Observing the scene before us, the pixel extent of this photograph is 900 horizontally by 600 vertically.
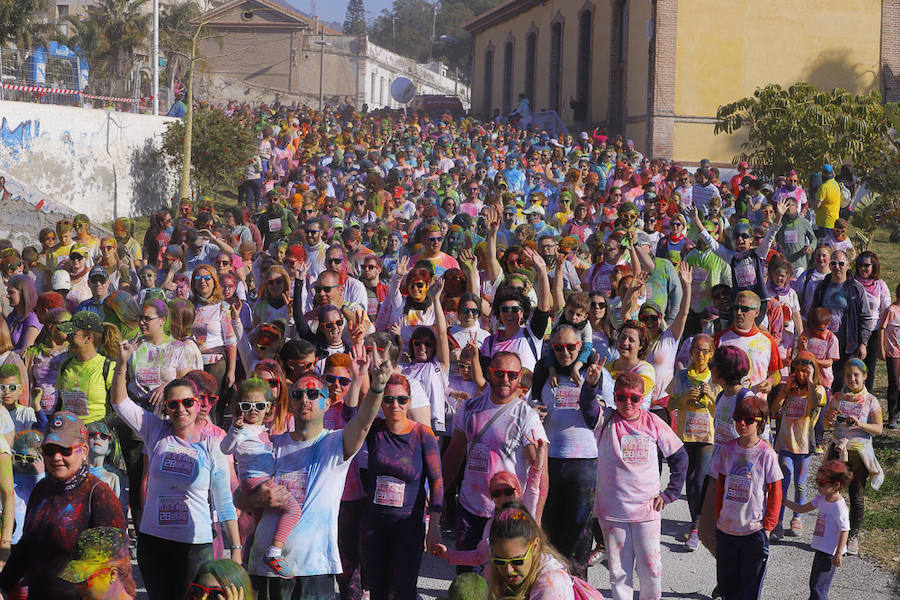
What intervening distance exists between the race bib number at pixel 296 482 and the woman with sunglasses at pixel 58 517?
74 cm

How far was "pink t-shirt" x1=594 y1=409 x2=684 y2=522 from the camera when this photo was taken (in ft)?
21.3

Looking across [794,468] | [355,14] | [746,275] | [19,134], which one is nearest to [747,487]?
[794,468]

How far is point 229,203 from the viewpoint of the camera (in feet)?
101

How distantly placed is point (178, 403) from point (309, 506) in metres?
0.86

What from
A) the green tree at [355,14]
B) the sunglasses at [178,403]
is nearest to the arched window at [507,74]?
the sunglasses at [178,403]

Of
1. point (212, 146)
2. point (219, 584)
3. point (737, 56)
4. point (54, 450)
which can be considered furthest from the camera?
point (737, 56)

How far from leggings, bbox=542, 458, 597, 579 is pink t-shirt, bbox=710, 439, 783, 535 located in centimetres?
75

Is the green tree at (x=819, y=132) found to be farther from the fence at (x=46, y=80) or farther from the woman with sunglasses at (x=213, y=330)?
the woman with sunglasses at (x=213, y=330)

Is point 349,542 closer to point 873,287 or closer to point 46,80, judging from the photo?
point 873,287

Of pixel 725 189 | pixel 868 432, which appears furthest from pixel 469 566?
pixel 725 189

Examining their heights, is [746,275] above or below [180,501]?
above

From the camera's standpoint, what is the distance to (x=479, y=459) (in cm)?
623

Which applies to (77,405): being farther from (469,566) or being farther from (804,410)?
(804,410)

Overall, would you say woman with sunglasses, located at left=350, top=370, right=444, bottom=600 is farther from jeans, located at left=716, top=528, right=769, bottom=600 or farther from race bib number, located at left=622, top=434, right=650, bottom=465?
jeans, located at left=716, top=528, right=769, bottom=600
